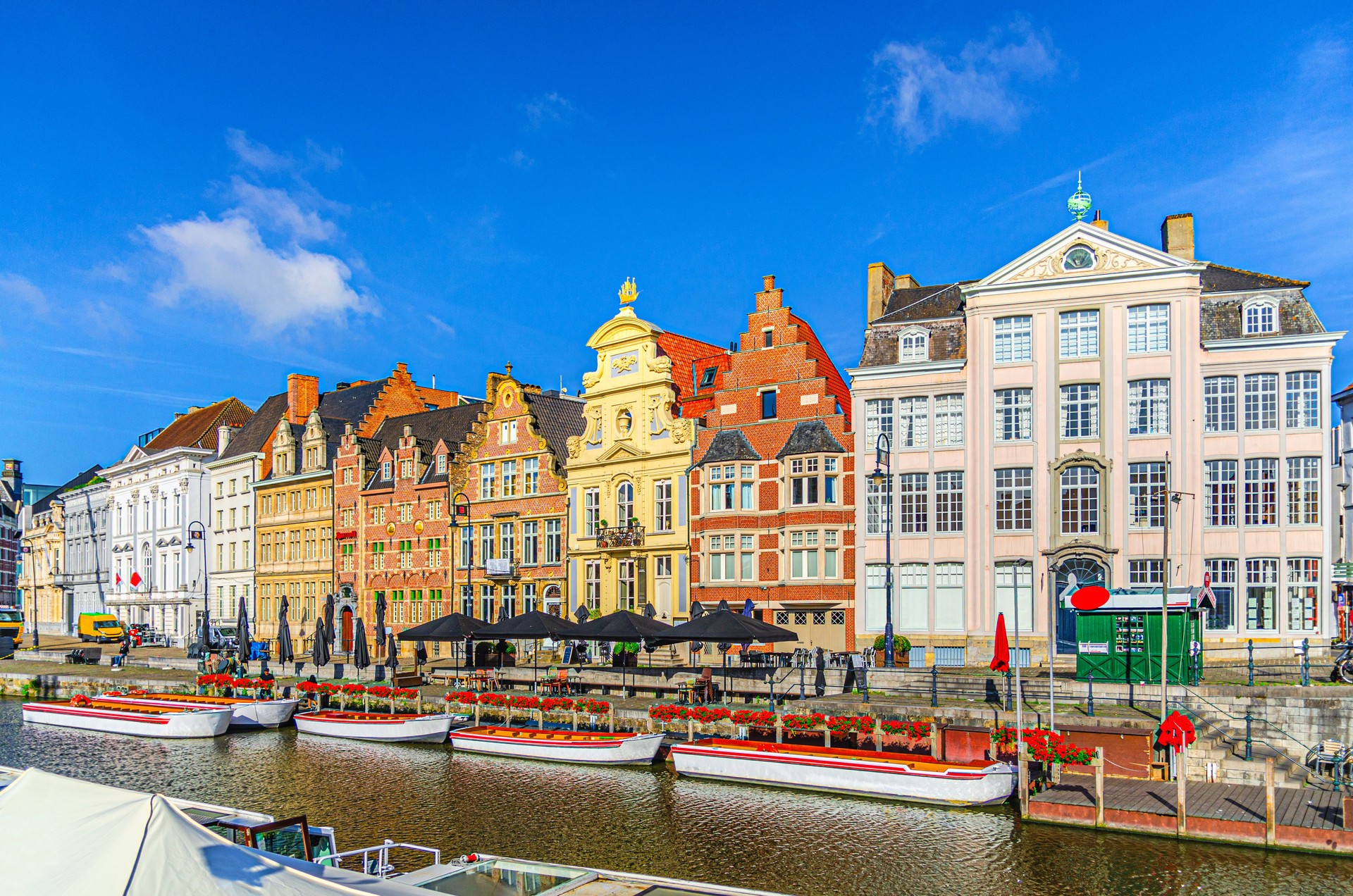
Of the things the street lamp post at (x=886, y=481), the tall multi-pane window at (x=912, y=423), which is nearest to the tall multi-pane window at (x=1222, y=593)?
the street lamp post at (x=886, y=481)

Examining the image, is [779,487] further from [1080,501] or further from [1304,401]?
[1304,401]

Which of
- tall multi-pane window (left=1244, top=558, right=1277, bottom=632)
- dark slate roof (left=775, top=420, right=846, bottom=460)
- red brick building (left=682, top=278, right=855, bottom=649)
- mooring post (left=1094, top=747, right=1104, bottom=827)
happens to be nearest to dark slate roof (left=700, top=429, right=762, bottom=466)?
red brick building (left=682, top=278, right=855, bottom=649)

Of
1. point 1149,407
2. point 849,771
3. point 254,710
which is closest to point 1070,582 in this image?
point 1149,407

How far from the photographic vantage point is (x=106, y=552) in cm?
8706

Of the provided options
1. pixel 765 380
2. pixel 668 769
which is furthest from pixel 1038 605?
pixel 668 769

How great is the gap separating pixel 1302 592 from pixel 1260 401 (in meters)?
6.42

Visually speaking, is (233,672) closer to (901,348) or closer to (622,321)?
(622,321)

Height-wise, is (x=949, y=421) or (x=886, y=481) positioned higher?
(x=949, y=421)

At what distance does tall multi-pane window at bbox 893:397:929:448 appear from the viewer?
41.8 m

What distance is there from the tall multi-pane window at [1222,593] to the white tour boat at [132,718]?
32874mm

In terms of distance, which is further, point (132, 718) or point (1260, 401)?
point (132, 718)

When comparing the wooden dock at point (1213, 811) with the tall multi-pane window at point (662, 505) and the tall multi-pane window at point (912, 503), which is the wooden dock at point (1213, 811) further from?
the tall multi-pane window at point (662, 505)

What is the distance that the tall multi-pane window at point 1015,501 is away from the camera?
1571 inches

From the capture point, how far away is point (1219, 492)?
37562 mm
